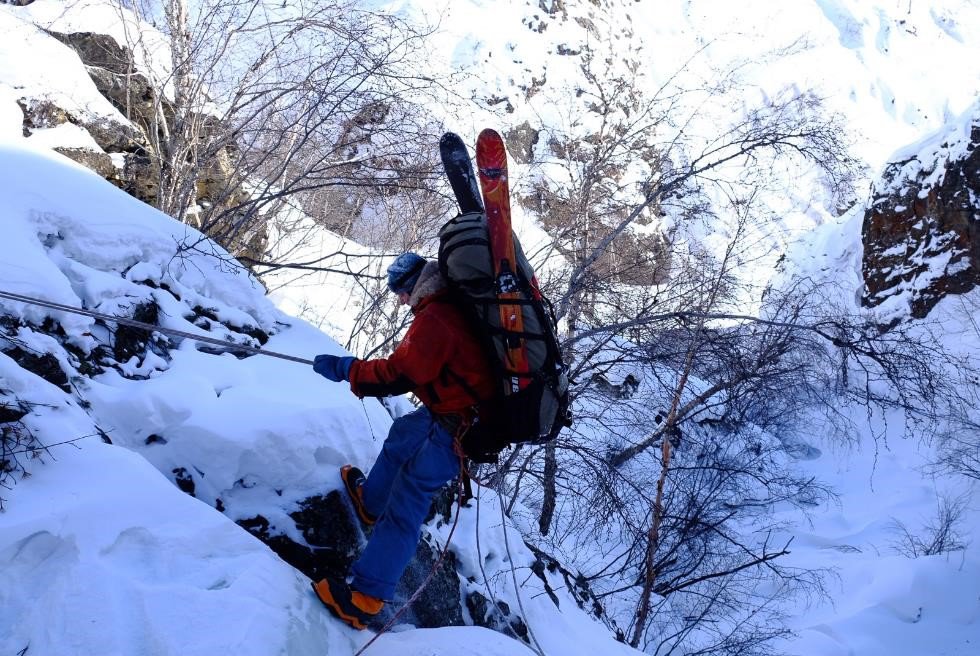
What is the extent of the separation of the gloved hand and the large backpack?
0.55 meters

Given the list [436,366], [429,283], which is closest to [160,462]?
[436,366]

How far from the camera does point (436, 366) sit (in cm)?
280

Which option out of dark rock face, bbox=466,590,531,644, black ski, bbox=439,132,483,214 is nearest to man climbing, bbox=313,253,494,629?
black ski, bbox=439,132,483,214

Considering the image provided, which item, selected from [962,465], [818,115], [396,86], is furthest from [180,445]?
[962,465]

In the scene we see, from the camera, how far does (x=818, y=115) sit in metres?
6.47

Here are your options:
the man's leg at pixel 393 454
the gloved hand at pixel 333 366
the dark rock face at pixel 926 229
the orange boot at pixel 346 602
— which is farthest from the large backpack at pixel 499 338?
the dark rock face at pixel 926 229

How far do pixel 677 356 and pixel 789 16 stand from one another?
29.2 m

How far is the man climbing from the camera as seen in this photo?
2787 millimetres

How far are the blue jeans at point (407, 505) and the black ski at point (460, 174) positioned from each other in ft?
3.62

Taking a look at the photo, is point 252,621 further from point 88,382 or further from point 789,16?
point 789,16

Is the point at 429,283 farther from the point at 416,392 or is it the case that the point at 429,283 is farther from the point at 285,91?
the point at 285,91

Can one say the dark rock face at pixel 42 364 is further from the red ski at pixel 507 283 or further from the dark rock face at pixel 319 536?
the red ski at pixel 507 283

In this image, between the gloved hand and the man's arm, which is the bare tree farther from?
the man's arm

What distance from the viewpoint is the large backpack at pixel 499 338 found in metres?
2.80
